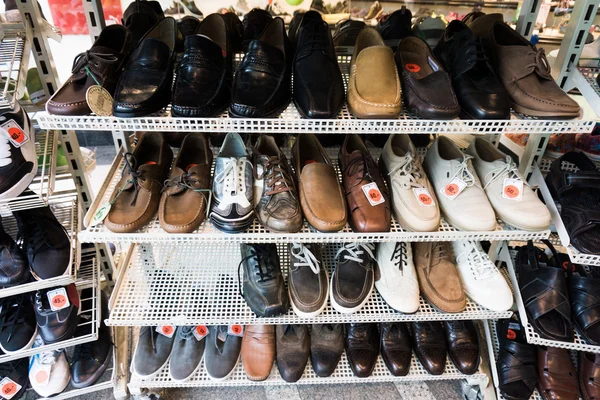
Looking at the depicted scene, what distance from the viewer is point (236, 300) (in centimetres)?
132

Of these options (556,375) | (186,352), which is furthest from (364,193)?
(556,375)

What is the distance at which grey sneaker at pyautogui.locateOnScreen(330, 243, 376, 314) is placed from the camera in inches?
47.7

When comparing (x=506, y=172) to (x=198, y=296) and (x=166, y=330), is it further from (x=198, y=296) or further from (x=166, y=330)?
(x=166, y=330)

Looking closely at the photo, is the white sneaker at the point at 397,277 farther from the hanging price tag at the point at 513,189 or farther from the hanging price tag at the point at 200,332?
the hanging price tag at the point at 200,332

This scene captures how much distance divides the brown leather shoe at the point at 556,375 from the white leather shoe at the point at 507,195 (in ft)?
1.88

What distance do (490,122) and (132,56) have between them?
3.03 feet

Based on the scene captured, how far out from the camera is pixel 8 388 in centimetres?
132

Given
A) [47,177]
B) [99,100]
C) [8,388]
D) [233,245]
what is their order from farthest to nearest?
[233,245], [8,388], [47,177], [99,100]

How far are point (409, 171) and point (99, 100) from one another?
861mm

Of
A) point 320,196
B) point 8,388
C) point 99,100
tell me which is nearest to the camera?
point 99,100

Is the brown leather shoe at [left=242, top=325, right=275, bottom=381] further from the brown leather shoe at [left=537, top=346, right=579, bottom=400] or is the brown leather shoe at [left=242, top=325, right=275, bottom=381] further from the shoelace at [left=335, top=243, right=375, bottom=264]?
the brown leather shoe at [left=537, top=346, right=579, bottom=400]

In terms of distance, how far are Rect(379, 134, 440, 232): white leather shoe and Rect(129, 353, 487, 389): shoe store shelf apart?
650 millimetres

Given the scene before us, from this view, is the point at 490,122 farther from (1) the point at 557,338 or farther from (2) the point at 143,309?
(2) the point at 143,309

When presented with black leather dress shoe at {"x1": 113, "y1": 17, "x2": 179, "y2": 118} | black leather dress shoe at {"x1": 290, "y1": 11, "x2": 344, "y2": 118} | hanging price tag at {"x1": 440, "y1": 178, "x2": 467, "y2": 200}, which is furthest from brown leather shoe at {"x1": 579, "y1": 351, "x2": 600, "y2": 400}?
black leather dress shoe at {"x1": 113, "y1": 17, "x2": 179, "y2": 118}
